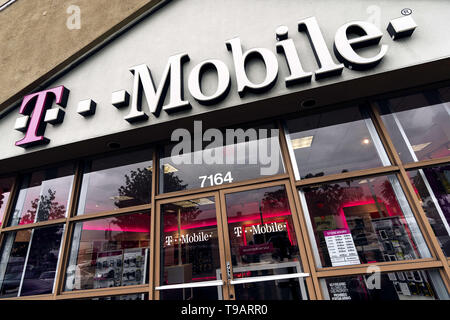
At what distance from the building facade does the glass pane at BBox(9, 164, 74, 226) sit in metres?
0.05

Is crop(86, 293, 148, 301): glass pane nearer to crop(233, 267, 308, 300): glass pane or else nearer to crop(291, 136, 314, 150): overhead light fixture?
crop(233, 267, 308, 300): glass pane

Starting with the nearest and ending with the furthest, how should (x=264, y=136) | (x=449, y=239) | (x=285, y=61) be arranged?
(x=449, y=239)
(x=285, y=61)
(x=264, y=136)

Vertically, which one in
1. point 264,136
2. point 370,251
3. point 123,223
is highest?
point 264,136

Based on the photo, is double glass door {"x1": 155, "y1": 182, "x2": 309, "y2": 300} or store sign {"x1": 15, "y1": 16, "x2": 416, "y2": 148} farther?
double glass door {"x1": 155, "y1": 182, "x2": 309, "y2": 300}

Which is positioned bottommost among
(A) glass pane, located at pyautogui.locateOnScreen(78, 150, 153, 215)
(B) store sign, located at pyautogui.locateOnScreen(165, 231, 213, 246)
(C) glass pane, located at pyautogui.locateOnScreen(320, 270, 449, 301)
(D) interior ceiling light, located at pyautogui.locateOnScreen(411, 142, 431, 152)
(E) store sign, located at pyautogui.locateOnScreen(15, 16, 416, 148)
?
(C) glass pane, located at pyautogui.locateOnScreen(320, 270, 449, 301)

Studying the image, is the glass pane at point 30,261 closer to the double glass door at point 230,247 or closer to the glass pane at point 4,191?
the glass pane at point 4,191

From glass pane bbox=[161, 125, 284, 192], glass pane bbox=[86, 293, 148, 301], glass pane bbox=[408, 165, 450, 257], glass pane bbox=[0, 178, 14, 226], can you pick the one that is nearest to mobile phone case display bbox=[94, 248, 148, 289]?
glass pane bbox=[86, 293, 148, 301]

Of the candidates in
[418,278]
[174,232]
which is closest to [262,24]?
[174,232]

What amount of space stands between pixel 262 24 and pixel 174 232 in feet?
11.3

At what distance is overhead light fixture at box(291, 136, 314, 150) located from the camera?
3.40m

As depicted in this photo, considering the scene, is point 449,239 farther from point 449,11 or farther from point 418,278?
point 449,11

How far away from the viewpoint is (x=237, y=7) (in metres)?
3.61

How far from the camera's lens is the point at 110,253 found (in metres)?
3.64
